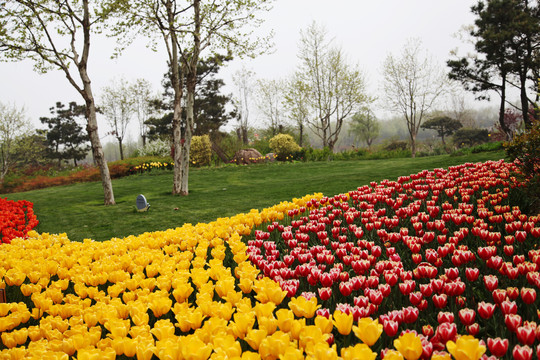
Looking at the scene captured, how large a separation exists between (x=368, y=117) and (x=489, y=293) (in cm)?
5881

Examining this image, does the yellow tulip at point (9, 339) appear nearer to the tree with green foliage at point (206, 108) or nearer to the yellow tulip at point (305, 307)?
the yellow tulip at point (305, 307)

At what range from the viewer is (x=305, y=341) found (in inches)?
62.9

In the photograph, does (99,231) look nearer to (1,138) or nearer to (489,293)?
(489,293)

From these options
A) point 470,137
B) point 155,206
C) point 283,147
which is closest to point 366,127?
point 470,137

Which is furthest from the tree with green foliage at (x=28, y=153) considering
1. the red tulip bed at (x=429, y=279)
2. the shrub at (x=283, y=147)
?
the red tulip bed at (x=429, y=279)

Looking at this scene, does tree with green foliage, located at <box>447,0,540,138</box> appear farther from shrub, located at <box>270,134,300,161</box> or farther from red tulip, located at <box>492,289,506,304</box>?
red tulip, located at <box>492,289,506,304</box>

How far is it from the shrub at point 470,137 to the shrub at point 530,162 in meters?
33.9

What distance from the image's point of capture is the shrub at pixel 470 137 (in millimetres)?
35562

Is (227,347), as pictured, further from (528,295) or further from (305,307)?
(528,295)

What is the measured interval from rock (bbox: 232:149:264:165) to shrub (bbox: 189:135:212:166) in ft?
6.60

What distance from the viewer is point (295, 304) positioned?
1875mm

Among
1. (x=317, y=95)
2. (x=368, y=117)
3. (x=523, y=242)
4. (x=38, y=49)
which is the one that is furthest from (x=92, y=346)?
(x=368, y=117)

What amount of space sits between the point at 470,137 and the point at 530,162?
36.4 metres

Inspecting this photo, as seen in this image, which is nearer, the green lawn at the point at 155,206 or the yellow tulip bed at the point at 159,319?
the yellow tulip bed at the point at 159,319
